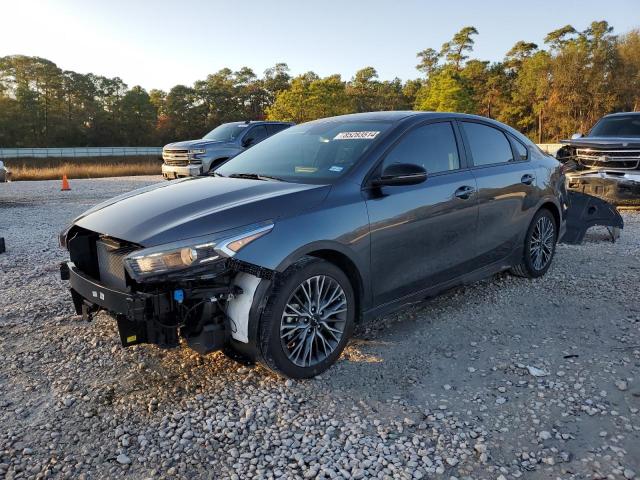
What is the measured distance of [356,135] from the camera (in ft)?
13.0

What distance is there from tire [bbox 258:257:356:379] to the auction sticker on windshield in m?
1.17

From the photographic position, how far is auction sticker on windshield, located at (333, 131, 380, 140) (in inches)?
152

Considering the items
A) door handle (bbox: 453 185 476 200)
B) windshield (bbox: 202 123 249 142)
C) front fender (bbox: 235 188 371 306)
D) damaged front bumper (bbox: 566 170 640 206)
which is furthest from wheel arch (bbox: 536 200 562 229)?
windshield (bbox: 202 123 249 142)

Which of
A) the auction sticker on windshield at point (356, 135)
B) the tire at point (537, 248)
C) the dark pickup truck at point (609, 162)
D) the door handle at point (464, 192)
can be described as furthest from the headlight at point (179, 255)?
the dark pickup truck at point (609, 162)

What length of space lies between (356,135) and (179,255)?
6.08 feet

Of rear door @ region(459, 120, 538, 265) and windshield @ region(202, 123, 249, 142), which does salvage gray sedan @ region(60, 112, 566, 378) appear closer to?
rear door @ region(459, 120, 538, 265)

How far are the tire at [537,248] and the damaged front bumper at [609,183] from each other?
4.47 meters

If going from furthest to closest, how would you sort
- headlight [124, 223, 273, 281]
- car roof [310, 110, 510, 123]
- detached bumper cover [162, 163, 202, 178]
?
1. detached bumper cover [162, 163, 202, 178]
2. car roof [310, 110, 510, 123]
3. headlight [124, 223, 273, 281]

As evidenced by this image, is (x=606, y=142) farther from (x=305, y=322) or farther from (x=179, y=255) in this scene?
(x=179, y=255)

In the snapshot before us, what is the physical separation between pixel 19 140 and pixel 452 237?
74800 mm

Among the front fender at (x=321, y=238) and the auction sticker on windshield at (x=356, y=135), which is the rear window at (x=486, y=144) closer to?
Answer: the auction sticker on windshield at (x=356, y=135)

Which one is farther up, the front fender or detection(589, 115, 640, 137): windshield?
detection(589, 115, 640, 137): windshield

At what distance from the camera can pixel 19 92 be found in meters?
66.2

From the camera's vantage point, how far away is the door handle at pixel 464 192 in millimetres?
4141
